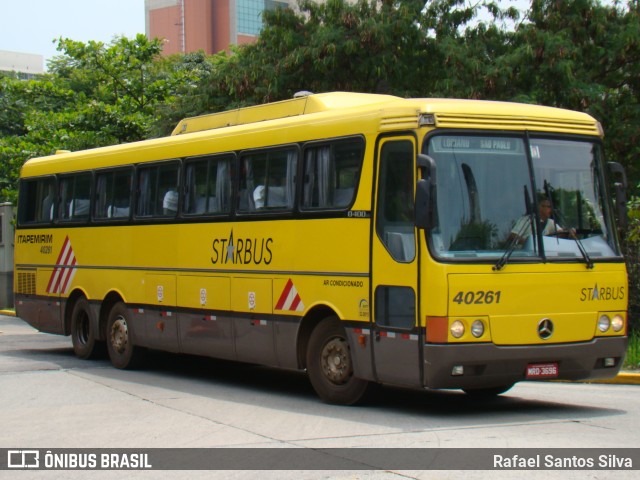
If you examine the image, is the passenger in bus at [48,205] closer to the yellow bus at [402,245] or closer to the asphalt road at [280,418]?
the asphalt road at [280,418]

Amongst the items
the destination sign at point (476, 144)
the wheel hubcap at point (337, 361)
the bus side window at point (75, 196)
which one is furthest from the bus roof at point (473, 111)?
the bus side window at point (75, 196)

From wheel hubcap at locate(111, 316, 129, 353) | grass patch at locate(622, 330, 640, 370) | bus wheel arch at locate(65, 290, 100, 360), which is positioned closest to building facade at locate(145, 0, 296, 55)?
bus wheel arch at locate(65, 290, 100, 360)

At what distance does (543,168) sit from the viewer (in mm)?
11500

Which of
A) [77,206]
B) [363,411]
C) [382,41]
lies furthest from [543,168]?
[382,41]

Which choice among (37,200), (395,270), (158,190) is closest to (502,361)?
(395,270)

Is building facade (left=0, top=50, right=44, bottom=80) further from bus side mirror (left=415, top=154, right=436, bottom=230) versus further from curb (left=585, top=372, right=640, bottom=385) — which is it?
bus side mirror (left=415, top=154, right=436, bottom=230)

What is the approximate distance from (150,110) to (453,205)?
81.6ft

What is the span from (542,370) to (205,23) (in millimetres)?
117311

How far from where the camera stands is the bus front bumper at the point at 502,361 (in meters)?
10.7

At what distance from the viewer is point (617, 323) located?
38.4 feet

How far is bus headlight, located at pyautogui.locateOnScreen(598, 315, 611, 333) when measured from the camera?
11.5m

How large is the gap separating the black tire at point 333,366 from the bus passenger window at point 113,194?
553cm

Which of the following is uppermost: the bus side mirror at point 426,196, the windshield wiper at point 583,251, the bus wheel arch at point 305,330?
the bus side mirror at point 426,196

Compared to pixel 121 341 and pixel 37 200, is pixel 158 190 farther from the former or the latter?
pixel 37 200
